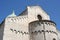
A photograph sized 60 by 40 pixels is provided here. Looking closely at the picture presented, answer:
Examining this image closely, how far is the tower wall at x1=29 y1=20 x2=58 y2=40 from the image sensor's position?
39.3 feet

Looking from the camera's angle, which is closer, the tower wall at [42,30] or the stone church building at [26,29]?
the stone church building at [26,29]

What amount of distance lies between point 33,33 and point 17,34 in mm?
1442

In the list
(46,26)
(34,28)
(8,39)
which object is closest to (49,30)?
(46,26)

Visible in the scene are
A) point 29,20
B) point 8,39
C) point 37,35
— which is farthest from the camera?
point 29,20

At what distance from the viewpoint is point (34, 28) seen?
12.5 meters

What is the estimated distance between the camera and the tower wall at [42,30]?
1199cm

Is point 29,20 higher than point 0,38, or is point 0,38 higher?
point 29,20

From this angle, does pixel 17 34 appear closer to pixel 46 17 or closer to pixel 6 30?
pixel 6 30

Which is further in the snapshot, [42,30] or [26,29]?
[26,29]

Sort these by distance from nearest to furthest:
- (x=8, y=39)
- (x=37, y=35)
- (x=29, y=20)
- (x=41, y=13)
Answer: (x=8, y=39)
(x=37, y=35)
(x=29, y=20)
(x=41, y=13)

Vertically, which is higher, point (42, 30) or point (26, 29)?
point (26, 29)

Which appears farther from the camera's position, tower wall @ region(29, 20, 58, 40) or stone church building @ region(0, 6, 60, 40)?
tower wall @ region(29, 20, 58, 40)

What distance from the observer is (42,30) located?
12.2 m

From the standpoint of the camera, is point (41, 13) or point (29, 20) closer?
point (29, 20)
